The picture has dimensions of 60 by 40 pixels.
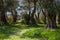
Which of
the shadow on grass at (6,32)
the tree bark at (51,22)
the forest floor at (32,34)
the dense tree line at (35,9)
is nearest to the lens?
the forest floor at (32,34)

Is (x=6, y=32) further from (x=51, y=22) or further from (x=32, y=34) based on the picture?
(x=51, y=22)

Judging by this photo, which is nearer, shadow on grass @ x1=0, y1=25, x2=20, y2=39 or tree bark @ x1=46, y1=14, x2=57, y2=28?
shadow on grass @ x1=0, y1=25, x2=20, y2=39

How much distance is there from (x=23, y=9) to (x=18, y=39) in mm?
23069

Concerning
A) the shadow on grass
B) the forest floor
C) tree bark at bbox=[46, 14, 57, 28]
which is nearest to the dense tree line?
tree bark at bbox=[46, 14, 57, 28]

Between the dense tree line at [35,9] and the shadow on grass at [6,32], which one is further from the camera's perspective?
the dense tree line at [35,9]

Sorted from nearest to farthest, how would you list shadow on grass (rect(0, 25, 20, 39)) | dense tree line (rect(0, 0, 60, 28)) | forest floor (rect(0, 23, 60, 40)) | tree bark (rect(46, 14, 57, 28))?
forest floor (rect(0, 23, 60, 40)), shadow on grass (rect(0, 25, 20, 39)), dense tree line (rect(0, 0, 60, 28)), tree bark (rect(46, 14, 57, 28))

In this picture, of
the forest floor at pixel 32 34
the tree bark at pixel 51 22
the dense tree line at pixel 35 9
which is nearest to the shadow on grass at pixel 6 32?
the forest floor at pixel 32 34

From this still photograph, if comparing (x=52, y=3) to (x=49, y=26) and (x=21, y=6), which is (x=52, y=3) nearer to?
(x=49, y=26)

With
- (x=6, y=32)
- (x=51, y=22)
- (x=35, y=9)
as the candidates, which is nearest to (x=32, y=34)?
(x=6, y=32)

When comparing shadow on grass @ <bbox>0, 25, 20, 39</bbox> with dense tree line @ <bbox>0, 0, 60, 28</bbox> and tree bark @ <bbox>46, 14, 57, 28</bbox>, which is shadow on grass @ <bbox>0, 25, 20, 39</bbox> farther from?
dense tree line @ <bbox>0, 0, 60, 28</bbox>

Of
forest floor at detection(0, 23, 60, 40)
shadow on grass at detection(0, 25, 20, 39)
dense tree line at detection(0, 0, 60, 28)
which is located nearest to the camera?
forest floor at detection(0, 23, 60, 40)

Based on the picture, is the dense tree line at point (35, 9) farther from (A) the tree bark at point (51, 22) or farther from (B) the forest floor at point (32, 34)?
(B) the forest floor at point (32, 34)

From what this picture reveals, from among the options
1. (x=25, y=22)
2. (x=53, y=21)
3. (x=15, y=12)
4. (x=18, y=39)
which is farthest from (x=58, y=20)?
(x=18, y=39)

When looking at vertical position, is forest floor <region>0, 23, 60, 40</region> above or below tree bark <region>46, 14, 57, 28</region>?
below
